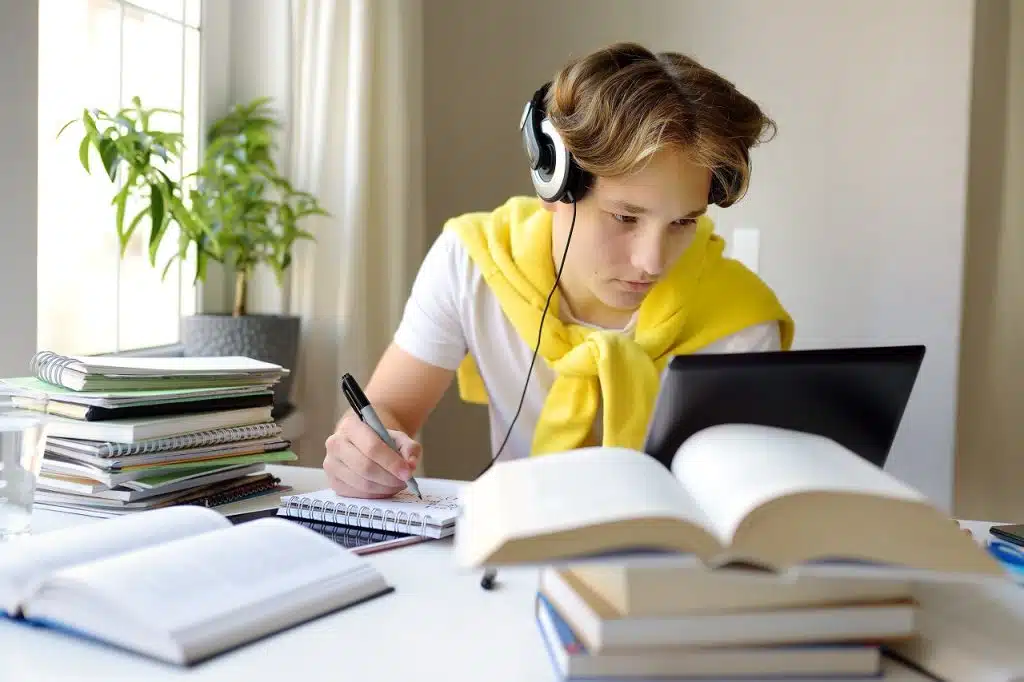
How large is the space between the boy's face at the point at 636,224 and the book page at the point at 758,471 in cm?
52

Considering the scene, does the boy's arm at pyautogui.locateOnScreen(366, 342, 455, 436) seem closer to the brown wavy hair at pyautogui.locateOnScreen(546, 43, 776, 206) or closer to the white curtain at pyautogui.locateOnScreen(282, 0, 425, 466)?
the brown wavy hair at pyautogui.locateOnScreen(546, 43, 776, 206)

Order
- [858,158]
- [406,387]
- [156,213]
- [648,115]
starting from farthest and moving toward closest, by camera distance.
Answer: [858,158]
[156,213]
[406,387]
[648,115]

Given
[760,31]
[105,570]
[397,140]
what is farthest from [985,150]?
[105,570]

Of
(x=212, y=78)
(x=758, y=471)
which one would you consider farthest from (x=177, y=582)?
(x=212, y=78)

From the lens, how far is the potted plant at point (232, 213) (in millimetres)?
1756

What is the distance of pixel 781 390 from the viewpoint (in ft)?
2.46

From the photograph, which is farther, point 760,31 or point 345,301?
point 760,31

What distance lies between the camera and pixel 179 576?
716 millimetres

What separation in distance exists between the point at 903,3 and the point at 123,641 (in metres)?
2.21

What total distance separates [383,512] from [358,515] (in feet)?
0.09

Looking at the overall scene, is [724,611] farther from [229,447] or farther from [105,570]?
[229,447]

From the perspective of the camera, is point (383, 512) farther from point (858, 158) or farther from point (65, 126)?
point (858, 158)

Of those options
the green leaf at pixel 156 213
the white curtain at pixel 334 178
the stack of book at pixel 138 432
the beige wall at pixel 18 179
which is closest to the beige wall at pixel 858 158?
the white curtain at pixel 334 178

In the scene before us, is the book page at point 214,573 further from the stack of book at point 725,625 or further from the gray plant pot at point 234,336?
the gray plant pot at point 234,336
